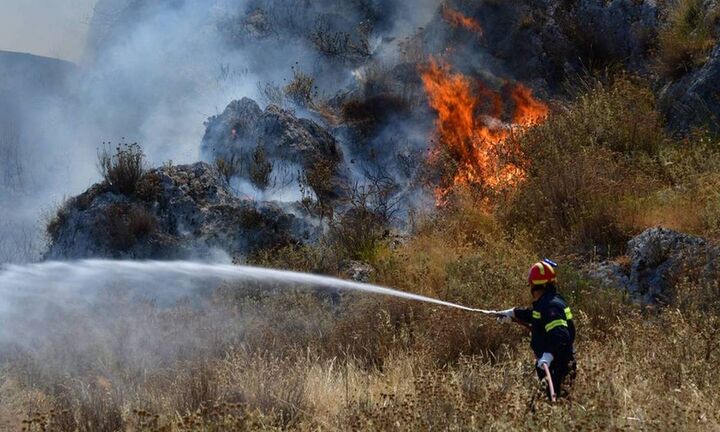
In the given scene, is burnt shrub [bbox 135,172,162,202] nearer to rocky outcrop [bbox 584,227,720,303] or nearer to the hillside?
the hillside

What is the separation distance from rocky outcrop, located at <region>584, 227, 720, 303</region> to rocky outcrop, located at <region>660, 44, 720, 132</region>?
4.28m

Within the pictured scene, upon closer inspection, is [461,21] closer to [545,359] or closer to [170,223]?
[170,223]

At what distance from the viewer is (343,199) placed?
12.9 metres

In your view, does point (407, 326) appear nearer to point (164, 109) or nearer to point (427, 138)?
point (427, 138)

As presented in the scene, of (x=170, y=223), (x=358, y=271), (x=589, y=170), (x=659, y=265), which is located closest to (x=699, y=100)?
(x=589, y=170)

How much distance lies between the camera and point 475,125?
45.5 feet

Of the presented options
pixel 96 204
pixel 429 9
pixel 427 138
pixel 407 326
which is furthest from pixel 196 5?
pixel 407 326

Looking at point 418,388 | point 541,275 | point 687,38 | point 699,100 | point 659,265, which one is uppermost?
point 687,38

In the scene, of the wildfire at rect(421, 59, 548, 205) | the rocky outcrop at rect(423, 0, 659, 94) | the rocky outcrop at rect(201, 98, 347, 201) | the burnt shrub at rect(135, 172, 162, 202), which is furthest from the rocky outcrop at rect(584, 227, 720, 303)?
the rocky outcrop at rect(423, 0, 659, 94)

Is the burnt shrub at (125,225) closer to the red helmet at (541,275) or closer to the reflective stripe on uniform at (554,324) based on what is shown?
the red helmet at (541,275)

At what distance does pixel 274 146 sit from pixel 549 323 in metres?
8.78

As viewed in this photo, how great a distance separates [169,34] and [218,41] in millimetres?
1588

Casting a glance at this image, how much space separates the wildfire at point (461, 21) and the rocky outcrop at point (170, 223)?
6.51 metres

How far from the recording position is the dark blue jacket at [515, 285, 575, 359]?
5203 millimetres
